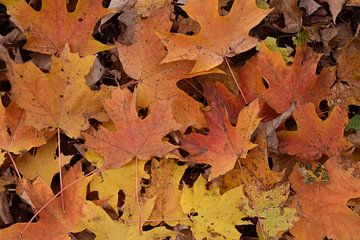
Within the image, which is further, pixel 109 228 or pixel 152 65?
pixel 152 65

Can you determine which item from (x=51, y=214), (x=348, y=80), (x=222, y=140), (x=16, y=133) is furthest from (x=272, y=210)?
(x=16, y=133)

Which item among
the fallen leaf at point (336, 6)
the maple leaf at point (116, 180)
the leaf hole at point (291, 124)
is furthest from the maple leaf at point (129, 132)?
the fallen leaf at point (336, 6)

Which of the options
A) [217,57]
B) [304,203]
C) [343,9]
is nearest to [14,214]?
[217,57]

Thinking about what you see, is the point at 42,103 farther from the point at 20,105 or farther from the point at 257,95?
the point at 257,95

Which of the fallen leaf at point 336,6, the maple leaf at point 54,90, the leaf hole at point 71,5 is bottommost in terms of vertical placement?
the fallen leaf at point 336,6

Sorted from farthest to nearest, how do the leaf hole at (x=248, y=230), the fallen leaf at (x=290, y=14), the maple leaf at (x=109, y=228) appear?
the fallen leaf at (x=290, y=14), the leaf hole at (x=248, y=230), the maple leaf at (x=109, y=228)

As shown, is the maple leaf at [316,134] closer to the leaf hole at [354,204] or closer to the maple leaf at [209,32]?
the leaf hole at [354,204]

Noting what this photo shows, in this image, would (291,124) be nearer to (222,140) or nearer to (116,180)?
(222,140)
